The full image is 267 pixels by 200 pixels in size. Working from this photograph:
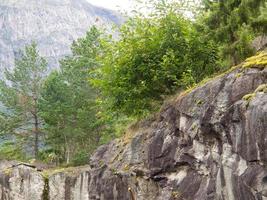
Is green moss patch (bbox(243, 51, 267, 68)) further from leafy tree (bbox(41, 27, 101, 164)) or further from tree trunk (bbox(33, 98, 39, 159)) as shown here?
tree trunk (bbox(33, 98, 39, 159))

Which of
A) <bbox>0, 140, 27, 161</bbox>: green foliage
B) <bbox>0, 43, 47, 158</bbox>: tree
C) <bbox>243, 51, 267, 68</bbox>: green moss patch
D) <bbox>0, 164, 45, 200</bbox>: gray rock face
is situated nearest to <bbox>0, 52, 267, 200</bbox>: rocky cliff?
<bbox>243, 51, 267, 68</bbox>: green moss patch

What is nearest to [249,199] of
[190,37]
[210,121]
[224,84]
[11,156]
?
[210,121]

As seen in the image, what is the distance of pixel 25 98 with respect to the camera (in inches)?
1729

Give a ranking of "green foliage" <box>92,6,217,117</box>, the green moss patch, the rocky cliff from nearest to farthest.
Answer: the rocky cliff → the green moss patch → "green foliage" <box>92,6,217,117</box>

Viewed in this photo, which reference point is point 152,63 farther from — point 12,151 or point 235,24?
point 12,151

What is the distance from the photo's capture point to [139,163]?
16.1 m

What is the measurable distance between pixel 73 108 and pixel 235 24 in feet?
85.1

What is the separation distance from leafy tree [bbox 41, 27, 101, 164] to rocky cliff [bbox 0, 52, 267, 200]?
689 inches

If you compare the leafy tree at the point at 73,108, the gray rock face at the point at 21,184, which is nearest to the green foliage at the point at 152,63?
the gray rock face at the point at 21,184

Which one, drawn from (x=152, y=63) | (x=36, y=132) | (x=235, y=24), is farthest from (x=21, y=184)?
(x=235, y=24)

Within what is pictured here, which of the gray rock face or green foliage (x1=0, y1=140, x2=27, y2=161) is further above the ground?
green foliage (x1=0, y1=140, x2=27, y2=161)

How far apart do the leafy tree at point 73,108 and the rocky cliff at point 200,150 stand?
17511 mm

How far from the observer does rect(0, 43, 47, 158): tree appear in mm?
43191

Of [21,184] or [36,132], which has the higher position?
[36,132]
